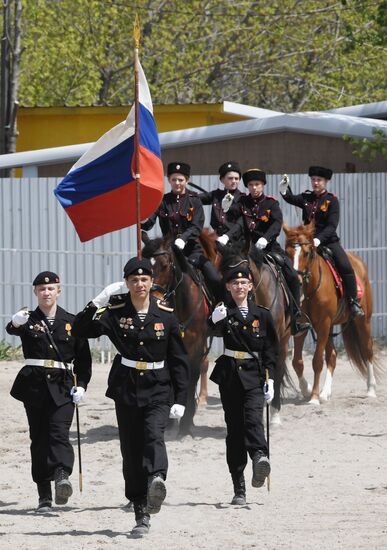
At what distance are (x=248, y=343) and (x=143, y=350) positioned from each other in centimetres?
123

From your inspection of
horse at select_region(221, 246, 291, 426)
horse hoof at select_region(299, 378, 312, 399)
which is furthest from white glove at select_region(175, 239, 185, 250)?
horse hoof at select_region(299, 378, 312, 399)

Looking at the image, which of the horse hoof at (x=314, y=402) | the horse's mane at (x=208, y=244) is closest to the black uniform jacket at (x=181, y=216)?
the horse's mane at (x=208, y=244)

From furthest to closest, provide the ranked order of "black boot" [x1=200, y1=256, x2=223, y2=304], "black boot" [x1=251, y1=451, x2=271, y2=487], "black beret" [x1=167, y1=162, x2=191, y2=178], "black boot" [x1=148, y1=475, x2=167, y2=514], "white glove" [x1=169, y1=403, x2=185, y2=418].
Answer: "black beret" [x1=167, y1=162, x2=191, y2=178] → "black boot" [x1=200, y1=256, x2=223, y2=304] → "black boot" [x1=251, y1=451, x2=271, y2=487] → "white glove" [x1=169, y1=403, x2=185, y2=418] → "black boot" [x1=148, y1=475, x2=167, y2=514]

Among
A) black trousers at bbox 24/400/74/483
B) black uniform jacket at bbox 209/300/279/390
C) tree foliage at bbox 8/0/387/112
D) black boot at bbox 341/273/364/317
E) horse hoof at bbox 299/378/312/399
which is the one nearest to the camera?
black trousers at bbox 24/400/74/483

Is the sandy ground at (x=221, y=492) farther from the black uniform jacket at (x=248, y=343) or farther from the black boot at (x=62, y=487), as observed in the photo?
the black uniform jacket at (x=248, y=343)

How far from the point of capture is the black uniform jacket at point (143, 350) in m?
8.76

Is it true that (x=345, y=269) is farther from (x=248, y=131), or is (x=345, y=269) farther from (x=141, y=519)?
(x=141, y=519)

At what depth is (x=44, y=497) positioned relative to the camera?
31.1ft

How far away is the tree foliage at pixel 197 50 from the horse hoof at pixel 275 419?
22.1 meters

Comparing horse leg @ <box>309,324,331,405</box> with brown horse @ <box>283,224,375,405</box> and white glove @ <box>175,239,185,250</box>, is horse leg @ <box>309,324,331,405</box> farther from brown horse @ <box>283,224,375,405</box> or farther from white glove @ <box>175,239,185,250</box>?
white glove @ <box>175,239,185,250</box>

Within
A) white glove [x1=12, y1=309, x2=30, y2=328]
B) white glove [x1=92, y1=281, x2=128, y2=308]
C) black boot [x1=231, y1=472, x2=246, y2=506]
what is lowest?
black boot [x1=231, y1=472, x2=246, y2=506]

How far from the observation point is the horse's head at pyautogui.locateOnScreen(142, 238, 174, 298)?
1233cm

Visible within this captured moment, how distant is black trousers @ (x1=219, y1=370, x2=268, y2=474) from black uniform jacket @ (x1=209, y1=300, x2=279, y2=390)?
0.06 metres

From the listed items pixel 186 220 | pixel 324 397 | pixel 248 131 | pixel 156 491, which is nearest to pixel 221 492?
pixel 156 491
